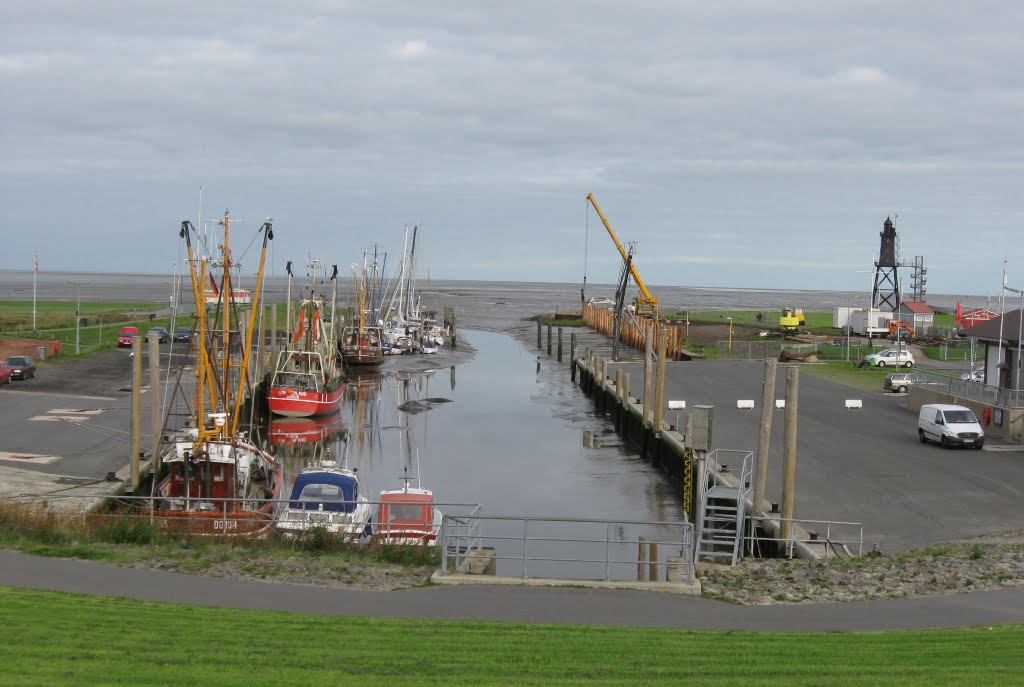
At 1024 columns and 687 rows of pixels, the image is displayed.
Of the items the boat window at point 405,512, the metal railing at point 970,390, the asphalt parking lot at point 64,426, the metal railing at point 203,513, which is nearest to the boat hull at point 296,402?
the asphalt parking lot at point 64,426

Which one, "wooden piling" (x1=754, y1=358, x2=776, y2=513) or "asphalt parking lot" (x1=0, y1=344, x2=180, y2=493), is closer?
"wooden piling" (x1=754, y1=358, x2=776, y2=513)

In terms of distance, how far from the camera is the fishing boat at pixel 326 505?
2653 centimetres

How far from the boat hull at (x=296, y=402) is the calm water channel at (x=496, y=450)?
49cm

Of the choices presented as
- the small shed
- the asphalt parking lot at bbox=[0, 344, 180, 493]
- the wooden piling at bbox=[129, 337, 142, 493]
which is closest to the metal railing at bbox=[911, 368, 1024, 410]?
the wooden piling at bbox=[129, 337, 142, 493]

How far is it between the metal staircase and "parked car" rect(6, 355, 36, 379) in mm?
41983

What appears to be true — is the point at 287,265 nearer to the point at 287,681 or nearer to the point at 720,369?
the point at 720,369

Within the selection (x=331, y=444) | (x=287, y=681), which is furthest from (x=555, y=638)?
(x=331, y=444)

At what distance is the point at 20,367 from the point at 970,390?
49.1 m

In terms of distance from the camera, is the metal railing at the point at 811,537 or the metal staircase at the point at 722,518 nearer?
the metal railing at the point at 811,537

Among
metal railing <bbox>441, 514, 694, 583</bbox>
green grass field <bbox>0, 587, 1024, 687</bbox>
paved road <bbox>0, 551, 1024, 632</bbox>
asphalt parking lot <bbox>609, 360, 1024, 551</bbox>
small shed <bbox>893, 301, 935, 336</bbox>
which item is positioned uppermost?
small shed <bbox>893, 301, 935, 336</bbox>

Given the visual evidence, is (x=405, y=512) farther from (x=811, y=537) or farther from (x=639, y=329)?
(x=639, y=329)

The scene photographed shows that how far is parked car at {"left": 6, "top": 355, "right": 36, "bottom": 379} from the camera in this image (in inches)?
2365

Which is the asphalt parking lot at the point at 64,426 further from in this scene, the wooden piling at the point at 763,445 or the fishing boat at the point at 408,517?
the wooden piling at the point at 763,445

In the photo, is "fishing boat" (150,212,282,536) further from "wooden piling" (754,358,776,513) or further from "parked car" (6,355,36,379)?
"parked car" (6,355,36,379)
